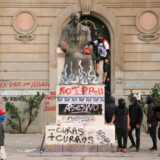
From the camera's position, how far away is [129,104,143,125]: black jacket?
39.9ft

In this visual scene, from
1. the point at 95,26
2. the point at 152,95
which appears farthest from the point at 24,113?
the point at 152,95

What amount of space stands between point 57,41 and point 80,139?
8.32 meters

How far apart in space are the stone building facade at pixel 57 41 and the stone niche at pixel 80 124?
22.6 feet

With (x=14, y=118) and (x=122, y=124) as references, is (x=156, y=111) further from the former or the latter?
(x=14, y=118)

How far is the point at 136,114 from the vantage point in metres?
12.2

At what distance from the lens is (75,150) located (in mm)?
11297

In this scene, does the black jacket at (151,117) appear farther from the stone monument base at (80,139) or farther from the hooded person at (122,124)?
the stone monument base at (80,139)

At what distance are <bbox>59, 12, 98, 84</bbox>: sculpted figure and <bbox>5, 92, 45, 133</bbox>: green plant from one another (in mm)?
6188

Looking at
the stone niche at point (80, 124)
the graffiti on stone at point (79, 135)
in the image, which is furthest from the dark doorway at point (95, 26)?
the graffiti on stone at point (79, 135)

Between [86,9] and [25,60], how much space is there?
372 cm

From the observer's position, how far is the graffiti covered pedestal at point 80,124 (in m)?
11.3

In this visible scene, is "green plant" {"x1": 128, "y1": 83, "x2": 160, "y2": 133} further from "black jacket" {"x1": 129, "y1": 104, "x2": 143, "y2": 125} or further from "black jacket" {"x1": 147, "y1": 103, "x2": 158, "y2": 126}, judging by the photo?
"black jacket" {"x1": 129, "y1": 104, "x2": 143, "y2": 125}

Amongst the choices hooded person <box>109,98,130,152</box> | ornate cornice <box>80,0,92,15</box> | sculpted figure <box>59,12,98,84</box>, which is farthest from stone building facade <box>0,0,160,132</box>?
hooded person <box>109,98,130,152</box>

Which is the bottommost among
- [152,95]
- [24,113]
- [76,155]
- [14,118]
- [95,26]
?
[76,155]
